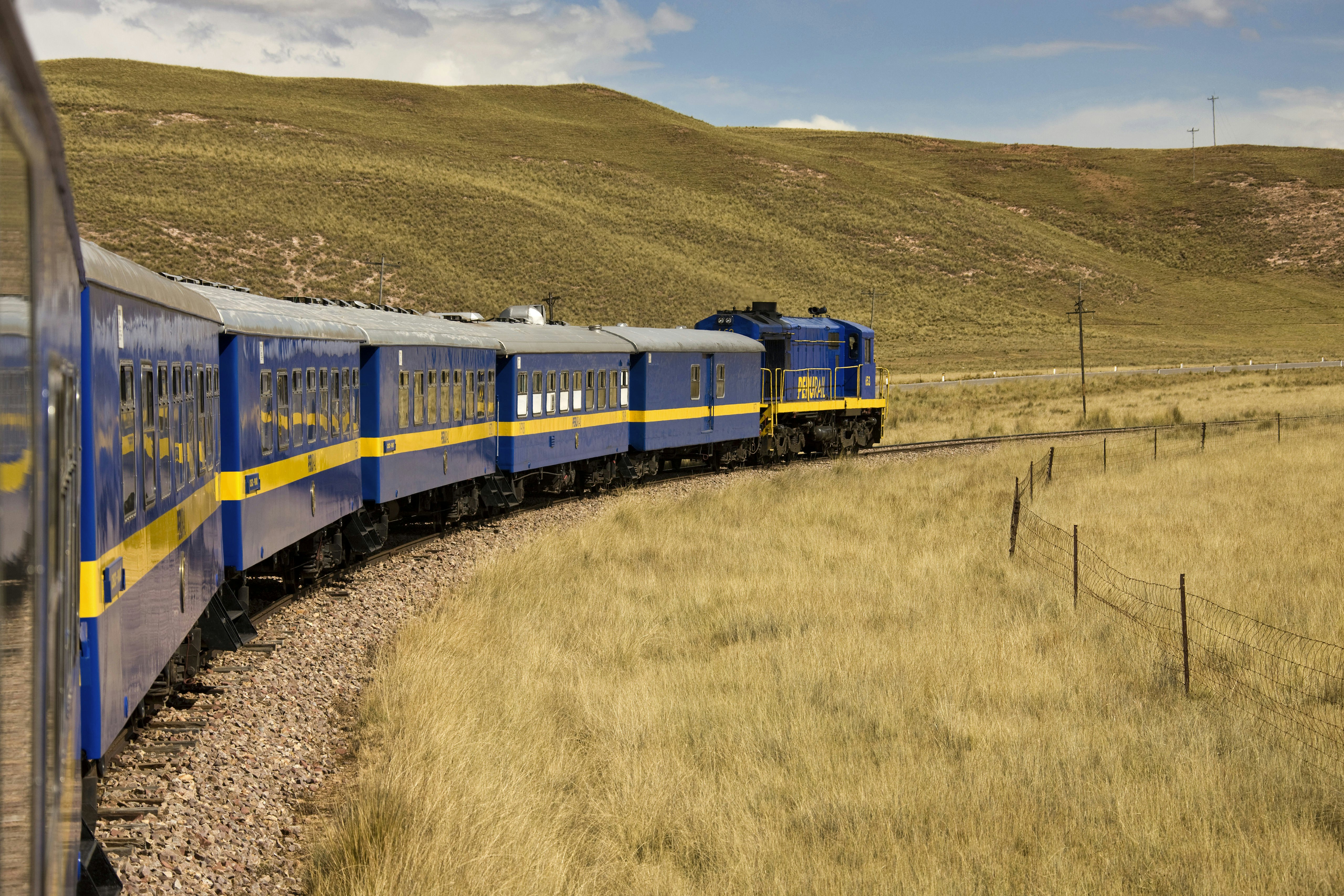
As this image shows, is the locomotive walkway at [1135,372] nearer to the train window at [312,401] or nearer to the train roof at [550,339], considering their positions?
the train roof at [550,339]

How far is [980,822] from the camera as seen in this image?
738cm

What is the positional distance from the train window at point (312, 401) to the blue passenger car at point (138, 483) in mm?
3287

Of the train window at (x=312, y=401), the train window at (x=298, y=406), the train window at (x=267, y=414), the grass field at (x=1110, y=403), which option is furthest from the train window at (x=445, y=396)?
the grass field at (x=1110, y=403)

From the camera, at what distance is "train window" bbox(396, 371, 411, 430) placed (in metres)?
16.1

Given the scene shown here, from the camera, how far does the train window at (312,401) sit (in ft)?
42.6

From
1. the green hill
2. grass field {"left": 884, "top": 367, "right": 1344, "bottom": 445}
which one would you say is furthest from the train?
the green hill

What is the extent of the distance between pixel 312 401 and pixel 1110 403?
4866 centimetres

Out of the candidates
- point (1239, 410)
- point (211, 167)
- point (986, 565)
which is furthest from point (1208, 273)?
point (986, 565)

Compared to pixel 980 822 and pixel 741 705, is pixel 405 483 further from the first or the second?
pixel 980 822

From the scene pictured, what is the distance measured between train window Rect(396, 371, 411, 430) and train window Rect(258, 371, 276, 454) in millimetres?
4341

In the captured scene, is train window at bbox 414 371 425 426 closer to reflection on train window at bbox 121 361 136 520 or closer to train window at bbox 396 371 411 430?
train window at bbox 396 371 411 430

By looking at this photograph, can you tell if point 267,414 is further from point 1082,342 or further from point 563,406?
point 1082,342

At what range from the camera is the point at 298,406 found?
1265cm

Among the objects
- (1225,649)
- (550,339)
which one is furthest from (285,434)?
(550,339)
